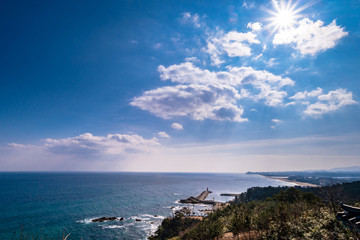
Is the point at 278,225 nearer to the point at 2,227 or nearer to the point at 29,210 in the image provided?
the point at 2,227

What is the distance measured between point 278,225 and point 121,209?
69.0 meters

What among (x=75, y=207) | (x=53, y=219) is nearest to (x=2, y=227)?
(x=53, y=219)

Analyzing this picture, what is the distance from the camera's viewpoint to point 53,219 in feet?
179

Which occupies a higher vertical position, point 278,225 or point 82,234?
point 278,225

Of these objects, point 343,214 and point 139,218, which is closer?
point 343,214

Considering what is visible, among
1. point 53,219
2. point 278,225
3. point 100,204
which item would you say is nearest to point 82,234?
point 53,219

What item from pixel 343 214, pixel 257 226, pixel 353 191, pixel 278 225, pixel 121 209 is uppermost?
pixel 343 214

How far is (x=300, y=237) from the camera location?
13.9 meters

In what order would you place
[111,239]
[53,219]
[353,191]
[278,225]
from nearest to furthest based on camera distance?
1. [278,225]
2. [111,239]
3. [53,219]
4. [353,191]

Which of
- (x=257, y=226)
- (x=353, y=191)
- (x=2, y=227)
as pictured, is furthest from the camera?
(x=353, y=191)

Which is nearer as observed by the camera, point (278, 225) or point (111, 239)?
point (278, 225)

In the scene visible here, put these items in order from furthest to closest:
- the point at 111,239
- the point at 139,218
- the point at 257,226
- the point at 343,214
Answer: the point at 139,218, the point at 111,239, the point at 257,226, the point at 343,214

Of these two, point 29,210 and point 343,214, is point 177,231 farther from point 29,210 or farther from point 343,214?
point 29,210

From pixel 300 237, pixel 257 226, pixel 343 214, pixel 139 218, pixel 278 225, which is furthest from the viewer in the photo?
pixel 139 218
